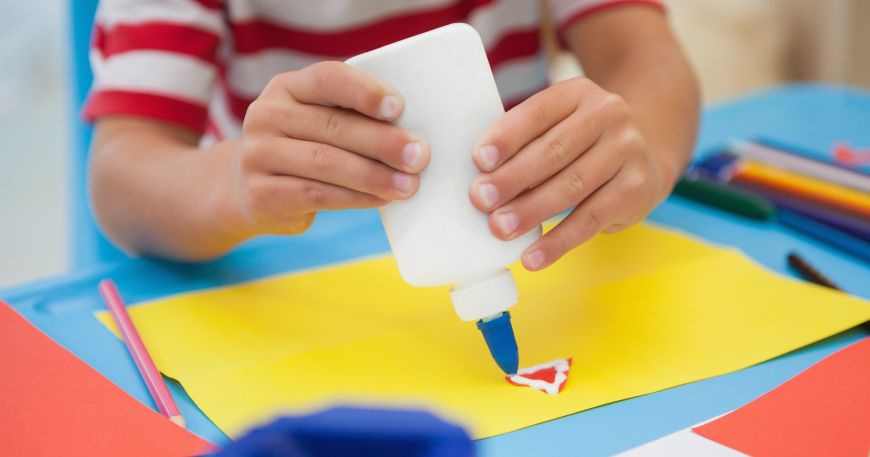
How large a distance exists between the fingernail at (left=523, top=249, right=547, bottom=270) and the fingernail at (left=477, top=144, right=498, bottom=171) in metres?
0.05

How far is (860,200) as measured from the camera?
0.60 meters

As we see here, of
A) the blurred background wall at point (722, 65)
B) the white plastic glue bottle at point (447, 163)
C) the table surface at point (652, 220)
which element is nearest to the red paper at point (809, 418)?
the table surface at point (652, 220)

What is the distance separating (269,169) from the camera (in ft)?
1.38

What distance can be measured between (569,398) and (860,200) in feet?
1.09

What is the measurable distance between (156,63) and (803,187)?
476mm

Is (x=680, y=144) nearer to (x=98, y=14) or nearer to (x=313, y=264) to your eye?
(x=313, y=264)

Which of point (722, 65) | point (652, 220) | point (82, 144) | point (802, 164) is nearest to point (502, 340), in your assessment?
point (652, 220)

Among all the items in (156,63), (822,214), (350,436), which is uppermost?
(156,63)

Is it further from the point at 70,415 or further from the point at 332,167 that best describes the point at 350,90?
the point at 70,415

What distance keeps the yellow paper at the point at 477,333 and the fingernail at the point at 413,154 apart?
0.10m

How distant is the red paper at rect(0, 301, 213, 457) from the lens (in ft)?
1.16

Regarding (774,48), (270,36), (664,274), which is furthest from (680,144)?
(774,48)

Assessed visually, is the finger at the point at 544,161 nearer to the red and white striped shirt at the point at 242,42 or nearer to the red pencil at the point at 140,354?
the red pencil at the point at 140,354

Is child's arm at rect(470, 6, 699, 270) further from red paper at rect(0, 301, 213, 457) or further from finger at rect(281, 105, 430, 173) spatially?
red paper at rect(0, 301, 213, 457)
